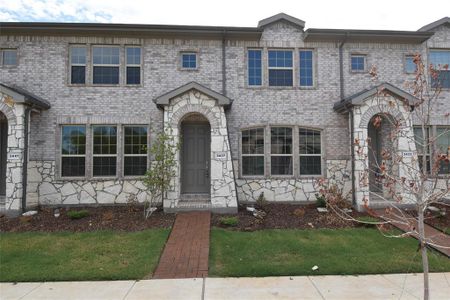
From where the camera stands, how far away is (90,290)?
14.7 ft

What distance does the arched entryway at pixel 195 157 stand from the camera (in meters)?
10.3

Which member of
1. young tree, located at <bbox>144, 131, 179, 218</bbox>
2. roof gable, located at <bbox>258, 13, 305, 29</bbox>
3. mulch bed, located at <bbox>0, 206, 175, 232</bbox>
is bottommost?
mulch bed, located at <bbox>0, 206, 175, 232</bbox>

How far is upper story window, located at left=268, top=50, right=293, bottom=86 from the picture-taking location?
10.9 meters

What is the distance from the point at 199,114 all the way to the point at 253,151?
8.32 ft

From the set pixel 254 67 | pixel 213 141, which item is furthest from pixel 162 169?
pixel 254 67

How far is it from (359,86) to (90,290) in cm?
1073

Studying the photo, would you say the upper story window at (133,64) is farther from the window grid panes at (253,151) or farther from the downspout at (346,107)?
the downspout at (346,107)

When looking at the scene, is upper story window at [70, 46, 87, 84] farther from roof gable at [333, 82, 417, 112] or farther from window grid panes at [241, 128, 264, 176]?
roof gable at [333, 82, 417, 112]

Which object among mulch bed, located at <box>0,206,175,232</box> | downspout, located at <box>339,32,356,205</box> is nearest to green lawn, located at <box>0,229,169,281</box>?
mulch bed, located at <box>0,206,175,232</box>

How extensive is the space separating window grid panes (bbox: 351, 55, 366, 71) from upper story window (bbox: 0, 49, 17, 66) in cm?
1259

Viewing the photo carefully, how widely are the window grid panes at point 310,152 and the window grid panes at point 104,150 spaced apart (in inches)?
271

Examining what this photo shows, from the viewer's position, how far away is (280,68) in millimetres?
10922

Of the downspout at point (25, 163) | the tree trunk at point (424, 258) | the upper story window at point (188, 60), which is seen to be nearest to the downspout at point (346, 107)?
the upper story window at point (188, 60)

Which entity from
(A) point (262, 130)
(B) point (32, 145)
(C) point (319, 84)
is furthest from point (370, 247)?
(B) point (32, 145)
